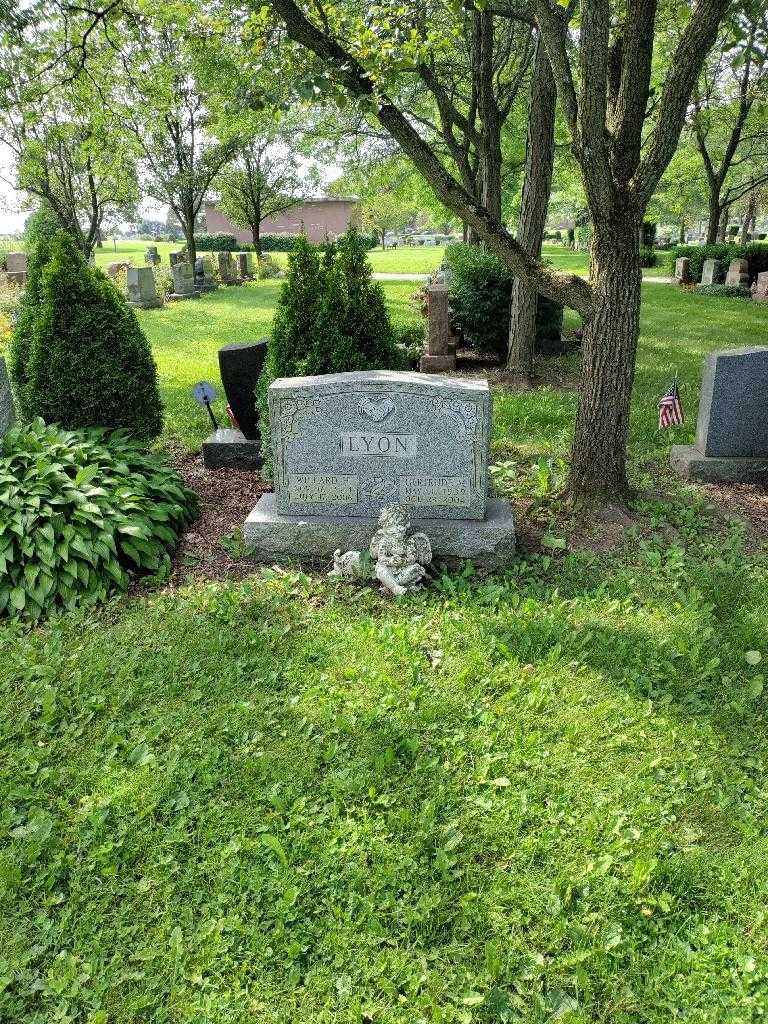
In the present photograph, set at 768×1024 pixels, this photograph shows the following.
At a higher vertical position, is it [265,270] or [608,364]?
[265,270]

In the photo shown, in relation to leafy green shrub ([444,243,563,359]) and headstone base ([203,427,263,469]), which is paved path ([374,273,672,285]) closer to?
leafy green shrub ([444,243,563,359])

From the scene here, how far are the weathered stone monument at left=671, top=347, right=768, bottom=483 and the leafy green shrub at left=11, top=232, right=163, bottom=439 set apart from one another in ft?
16.4

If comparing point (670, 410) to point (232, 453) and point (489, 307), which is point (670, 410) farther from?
point (489, 307)

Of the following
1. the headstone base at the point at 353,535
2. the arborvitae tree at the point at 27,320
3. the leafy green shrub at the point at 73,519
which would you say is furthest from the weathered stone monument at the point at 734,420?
the arborvitae tree at the point at 27,320

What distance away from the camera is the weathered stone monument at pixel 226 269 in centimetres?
2722

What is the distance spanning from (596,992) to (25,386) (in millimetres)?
5673

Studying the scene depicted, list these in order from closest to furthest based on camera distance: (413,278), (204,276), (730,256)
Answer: (730,256)
(204,276)
(413,278)

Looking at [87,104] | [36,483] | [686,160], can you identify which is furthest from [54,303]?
[686,160]

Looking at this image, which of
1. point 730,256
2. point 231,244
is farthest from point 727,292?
point 231,244

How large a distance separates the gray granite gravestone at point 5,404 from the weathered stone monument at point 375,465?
2036 millimetres

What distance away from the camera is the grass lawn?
2.40 meters

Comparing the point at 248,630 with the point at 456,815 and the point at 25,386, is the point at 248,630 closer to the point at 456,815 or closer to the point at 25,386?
the point at 456,815

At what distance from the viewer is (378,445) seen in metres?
4.91

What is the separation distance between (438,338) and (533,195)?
7.93ft
